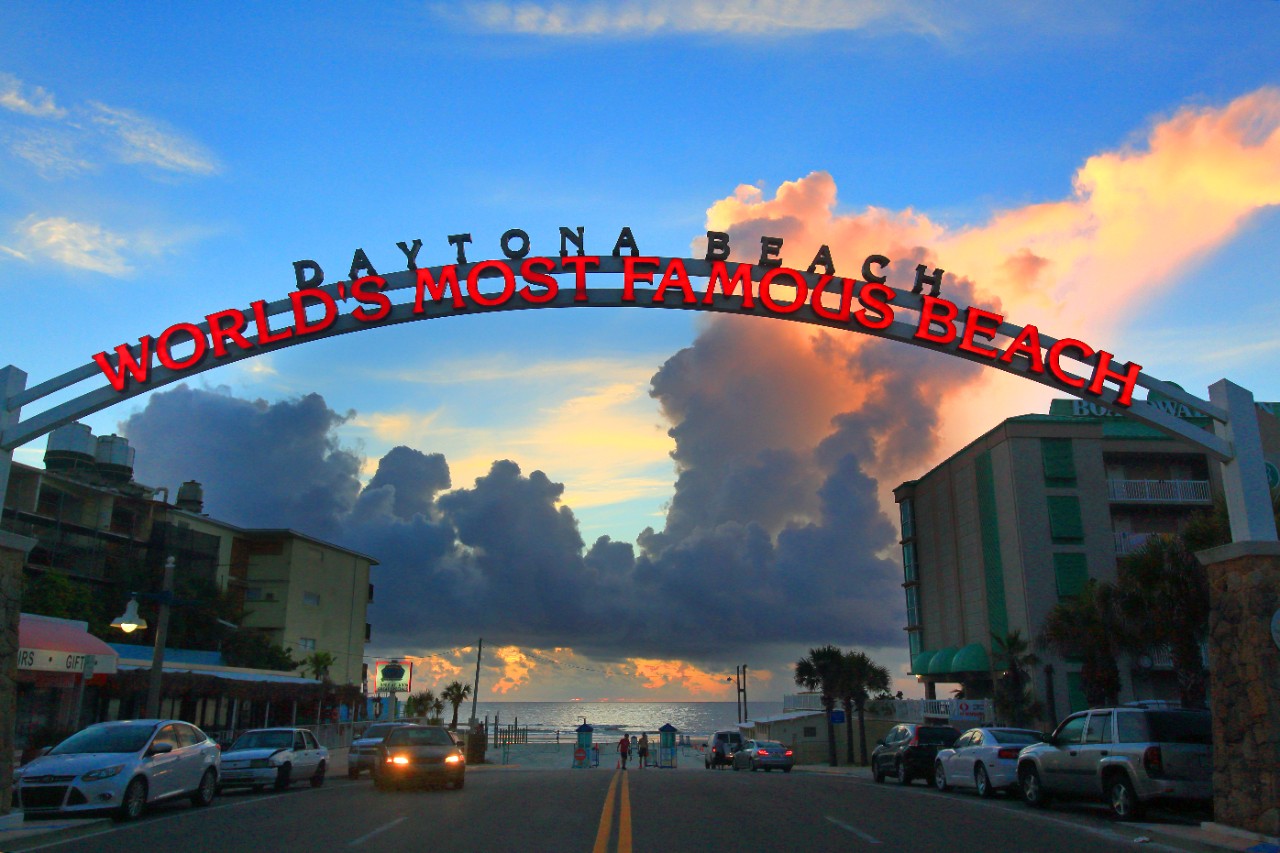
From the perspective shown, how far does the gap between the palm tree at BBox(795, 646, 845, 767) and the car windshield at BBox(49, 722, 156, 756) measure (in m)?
42.8

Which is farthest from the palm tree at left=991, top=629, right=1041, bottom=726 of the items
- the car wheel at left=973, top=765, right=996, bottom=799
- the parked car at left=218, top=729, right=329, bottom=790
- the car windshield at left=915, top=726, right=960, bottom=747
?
the parked car at left=218, top=729, right=329, bottom=790

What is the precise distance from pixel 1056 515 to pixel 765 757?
675 inches

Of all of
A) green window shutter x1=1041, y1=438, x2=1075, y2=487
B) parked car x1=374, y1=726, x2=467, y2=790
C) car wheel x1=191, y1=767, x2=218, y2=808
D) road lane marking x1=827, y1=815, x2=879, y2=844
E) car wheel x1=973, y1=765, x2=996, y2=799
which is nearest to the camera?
road lane marking x1=827, y1=815, x2=879, y2=844

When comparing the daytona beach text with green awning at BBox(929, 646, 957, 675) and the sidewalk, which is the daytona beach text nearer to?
the sidewalk

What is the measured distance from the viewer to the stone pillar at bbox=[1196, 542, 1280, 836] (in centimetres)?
1228

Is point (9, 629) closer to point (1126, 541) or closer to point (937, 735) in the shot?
point (937, 735)

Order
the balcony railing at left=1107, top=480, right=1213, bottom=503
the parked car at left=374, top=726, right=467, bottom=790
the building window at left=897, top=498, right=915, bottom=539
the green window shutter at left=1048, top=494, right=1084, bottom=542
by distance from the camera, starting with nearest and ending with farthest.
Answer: the parked car at left=374, top=726, right=467, bottom=790 → the green window shutter at left=1048, top=494, right=1084, bottom=542 → the balcony railing at left=1107, top=480, right=1213, bottom=503 → the building window at left=897, top=498, right=915, bottom=539

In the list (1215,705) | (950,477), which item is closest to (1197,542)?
(1215,705)

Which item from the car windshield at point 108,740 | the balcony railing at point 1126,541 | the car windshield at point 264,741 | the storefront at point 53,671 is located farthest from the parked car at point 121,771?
the balcony railing at point 1126,541

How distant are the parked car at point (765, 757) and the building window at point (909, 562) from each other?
18.3m

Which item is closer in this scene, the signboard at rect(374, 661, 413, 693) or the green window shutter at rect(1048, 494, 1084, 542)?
the green window shutter at rect(1048, 494, 1084, 542)

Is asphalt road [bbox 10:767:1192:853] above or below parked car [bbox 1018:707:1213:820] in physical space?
below

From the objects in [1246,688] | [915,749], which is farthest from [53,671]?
[1246,688]

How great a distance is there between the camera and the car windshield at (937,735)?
25.5 metres
